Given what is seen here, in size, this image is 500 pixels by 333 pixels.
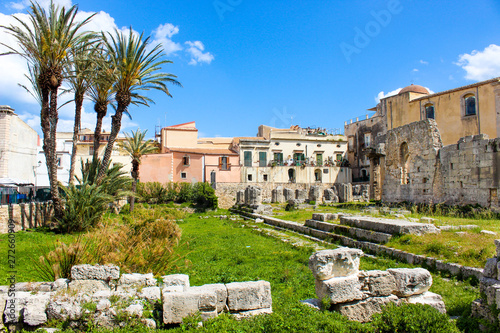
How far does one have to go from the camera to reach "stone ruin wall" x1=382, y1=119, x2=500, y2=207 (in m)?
15.7

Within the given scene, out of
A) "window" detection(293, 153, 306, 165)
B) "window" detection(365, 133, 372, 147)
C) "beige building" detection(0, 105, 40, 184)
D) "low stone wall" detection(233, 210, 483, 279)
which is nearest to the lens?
"low stone wall" detection(233, 210, 483, 279)

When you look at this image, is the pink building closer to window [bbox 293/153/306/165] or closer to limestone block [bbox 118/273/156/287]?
window [bbox 293/153/306/165]

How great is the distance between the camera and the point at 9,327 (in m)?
4.62

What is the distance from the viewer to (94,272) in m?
5.26

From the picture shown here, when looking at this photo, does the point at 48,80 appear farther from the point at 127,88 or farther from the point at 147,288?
A: the point at 147,288

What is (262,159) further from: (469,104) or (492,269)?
(492,269)

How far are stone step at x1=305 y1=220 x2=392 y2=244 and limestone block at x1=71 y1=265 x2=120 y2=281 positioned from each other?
7.69m

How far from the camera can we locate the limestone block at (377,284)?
5.34 m

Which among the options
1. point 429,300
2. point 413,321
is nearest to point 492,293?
point 429,300

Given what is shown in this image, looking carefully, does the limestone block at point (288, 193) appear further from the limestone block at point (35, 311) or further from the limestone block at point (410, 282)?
the limestone block at point (35, 311)

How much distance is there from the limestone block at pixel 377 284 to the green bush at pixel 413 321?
0.70 metres

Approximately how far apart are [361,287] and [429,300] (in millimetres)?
1131

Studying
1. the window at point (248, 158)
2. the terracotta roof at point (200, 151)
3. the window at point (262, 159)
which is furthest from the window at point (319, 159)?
the terracotta roof at point (200, 151)

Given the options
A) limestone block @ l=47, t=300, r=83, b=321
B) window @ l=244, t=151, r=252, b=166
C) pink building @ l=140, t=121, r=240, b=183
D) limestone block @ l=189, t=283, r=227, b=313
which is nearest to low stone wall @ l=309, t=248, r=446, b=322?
limestone block @ l=189, t=283, r=227, b=313
